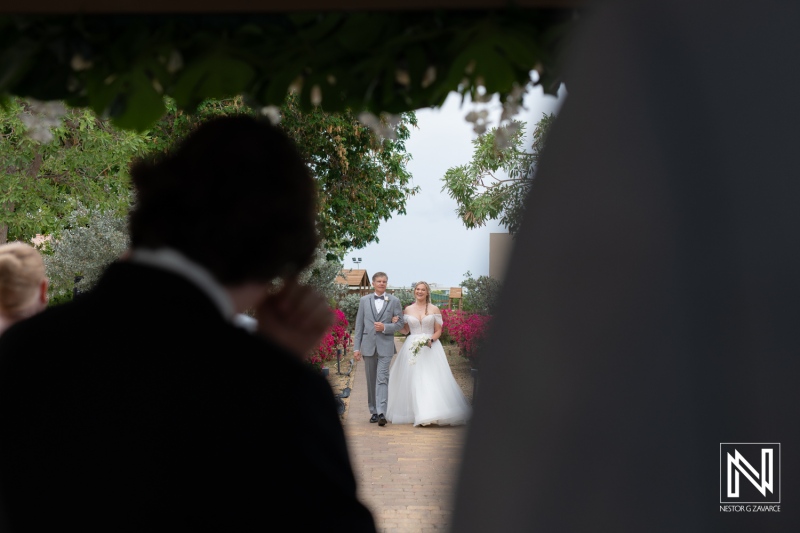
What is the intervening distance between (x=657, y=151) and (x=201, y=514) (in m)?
0.84

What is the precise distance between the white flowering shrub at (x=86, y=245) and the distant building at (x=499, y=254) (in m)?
20.1

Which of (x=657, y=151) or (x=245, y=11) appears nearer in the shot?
(x=657, y=151)

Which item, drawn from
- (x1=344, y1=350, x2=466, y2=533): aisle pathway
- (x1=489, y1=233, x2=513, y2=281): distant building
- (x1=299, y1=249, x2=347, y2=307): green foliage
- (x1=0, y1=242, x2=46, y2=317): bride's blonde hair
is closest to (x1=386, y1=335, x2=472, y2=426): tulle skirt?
(x1=344, y1=350, x2=466, y2=533): aisle pathway

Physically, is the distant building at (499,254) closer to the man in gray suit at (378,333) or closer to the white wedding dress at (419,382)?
the man in gray suit at (378,333)

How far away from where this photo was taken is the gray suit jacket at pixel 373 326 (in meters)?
11.6

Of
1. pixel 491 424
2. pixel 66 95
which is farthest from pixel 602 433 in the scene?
pixel 66 95

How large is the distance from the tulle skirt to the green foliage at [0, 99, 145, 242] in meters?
10.1

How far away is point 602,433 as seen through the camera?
0.32 metres

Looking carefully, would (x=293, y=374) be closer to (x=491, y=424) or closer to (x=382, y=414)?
(x=491, y=424)

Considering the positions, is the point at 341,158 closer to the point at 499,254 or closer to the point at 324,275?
the point at 324,275

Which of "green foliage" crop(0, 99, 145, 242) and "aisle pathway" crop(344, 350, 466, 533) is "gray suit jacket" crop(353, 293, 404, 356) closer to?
"aisle pathway" crop(344, 350, 466, 533)

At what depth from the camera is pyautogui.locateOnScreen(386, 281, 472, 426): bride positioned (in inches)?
470

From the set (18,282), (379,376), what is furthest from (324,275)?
(18,282)

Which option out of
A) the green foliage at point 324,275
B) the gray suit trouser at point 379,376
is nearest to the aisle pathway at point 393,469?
the gray suit trouser at point 379,376
